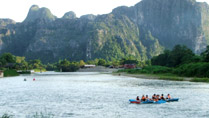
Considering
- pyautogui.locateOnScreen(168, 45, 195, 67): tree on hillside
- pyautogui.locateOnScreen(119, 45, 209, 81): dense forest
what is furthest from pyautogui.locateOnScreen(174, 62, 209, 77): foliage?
pyautogui.locateOnScreen(168, 45, 195, 67): tree on hillside

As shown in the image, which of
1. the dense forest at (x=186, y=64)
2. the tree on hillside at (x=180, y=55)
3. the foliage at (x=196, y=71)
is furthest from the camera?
the tree on hillside at (x=180, y=55)

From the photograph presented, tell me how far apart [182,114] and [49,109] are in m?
20.7

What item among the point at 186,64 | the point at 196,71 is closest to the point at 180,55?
the point at 186,64

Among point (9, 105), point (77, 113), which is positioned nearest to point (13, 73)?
point (9, 105)

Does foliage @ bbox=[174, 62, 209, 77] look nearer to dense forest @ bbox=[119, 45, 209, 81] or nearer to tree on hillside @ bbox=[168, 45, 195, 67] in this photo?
dense forest @ bbox=[119, 45, 209, 81]

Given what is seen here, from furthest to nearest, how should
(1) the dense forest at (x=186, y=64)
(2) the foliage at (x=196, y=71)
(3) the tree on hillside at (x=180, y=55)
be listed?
(3) the tree on hillside at (x=180, y=55), (1) the dense forest at (x=186, y=64), (2) the foliage at (x=196, y=71)

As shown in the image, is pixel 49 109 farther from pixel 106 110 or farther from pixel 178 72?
pixel 178 72

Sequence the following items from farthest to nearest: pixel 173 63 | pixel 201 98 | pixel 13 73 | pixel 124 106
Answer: pixel 13 73 → pixel 173 63 → pixel 201 98 → pixel 124 106

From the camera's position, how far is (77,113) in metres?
46.6

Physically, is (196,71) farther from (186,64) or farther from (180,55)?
(180,55)

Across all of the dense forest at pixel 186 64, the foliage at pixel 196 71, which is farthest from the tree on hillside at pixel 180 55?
the foliage at pixel 196 71

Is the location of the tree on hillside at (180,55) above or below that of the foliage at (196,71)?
above

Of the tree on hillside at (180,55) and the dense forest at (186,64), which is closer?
the dense forest at (186,64)

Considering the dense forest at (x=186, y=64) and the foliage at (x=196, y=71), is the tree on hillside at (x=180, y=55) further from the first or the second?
the foliage at (x=196, y=71)
